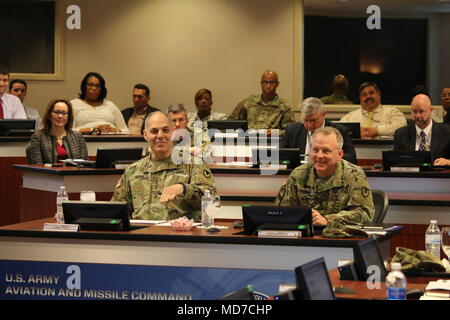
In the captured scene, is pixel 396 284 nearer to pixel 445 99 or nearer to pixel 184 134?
pixel 184 134

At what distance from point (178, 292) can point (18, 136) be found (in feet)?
16.4

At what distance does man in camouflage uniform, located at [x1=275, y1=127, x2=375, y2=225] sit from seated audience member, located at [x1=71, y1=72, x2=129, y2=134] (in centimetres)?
505

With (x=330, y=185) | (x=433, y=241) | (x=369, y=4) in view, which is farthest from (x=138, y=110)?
(x=433, y=241)

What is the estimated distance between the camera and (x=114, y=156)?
25.1 ft

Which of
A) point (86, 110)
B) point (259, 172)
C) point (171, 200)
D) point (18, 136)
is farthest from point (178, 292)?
point (86, 110)

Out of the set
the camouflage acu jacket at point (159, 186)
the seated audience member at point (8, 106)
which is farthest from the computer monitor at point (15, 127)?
the camouflage acu jacket at point (159, 186)

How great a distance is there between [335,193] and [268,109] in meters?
5.92

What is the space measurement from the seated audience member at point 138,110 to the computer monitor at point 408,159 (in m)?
4.67

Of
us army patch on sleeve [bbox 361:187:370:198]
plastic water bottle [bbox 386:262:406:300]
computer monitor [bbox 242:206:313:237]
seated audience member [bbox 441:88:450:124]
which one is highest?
seated audience member [bbox 441:88:450:124]

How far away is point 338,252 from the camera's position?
4.43 m

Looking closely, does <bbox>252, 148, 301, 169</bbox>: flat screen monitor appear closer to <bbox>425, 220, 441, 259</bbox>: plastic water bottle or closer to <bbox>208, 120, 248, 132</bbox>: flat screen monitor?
<bbox>208, 120, 248, 132</bbox>: flat screen monitor

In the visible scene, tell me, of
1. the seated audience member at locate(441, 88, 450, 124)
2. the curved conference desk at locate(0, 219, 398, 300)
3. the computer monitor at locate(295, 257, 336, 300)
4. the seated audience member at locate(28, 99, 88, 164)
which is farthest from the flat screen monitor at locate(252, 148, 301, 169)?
the seated audience member at locate(441, 88, 450, 124)

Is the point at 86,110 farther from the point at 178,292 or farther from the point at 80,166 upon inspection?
the point at 178,292

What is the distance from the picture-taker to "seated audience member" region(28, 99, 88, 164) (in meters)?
8.05
